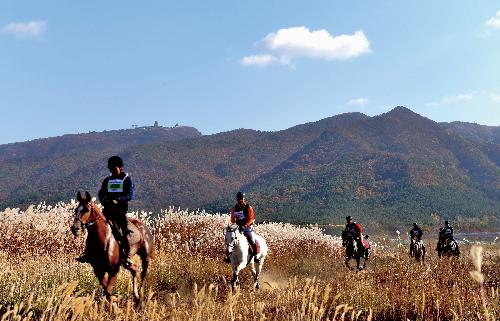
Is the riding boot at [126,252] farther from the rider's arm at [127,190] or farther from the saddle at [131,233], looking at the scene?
the rider's arm at [127,190]

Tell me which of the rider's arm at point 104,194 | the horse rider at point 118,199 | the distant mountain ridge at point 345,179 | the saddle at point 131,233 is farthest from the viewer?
the distant mountain ridge at point 345,179

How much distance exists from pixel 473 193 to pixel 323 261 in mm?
108663

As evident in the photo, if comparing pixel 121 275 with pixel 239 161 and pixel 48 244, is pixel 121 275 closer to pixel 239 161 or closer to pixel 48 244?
pixel 48 244

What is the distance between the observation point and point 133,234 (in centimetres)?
868

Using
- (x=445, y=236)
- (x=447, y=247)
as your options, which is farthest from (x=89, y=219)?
(x=445, y=236)

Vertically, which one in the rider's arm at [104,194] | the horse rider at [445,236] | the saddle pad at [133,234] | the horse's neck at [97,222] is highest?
the rider's arm at [104,194]

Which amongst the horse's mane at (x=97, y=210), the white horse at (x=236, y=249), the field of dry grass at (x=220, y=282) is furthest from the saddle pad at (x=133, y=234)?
the white horse at (x=236, y=249)

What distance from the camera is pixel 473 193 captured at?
113062 mm

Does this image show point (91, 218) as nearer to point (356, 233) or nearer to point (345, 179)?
point (356, 233)

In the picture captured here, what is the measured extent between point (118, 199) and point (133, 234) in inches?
29.6

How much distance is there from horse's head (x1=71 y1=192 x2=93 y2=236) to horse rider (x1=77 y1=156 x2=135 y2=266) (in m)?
0.80

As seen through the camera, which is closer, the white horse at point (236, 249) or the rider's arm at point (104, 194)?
the rider's arm at point (104, 194)

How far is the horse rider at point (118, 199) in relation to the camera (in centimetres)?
830

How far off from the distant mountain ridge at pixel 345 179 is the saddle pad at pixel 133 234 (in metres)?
45.6
